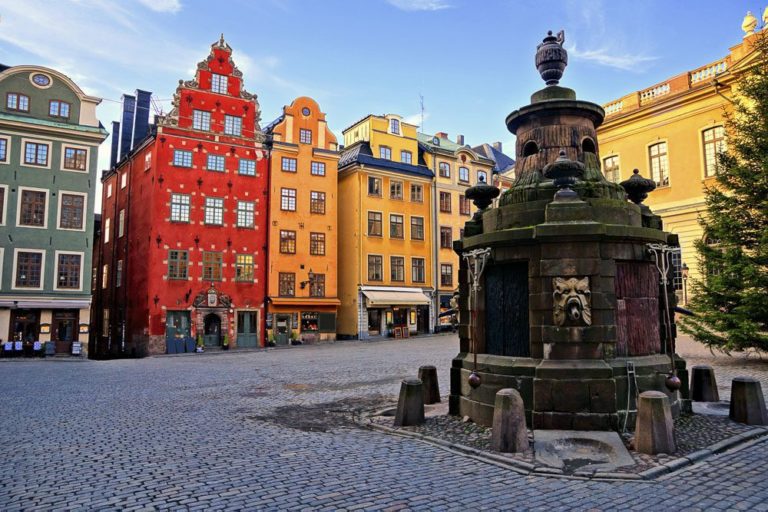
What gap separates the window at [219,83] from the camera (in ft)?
125

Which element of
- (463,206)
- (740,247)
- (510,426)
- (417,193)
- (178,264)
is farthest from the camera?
(463,206)

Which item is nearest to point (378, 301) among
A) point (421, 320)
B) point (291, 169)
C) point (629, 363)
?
point (421, 320)

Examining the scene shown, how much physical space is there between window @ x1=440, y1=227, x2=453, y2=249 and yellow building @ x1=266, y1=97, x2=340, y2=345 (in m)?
9.81

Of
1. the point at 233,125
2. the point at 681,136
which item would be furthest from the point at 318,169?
the point at 681,136

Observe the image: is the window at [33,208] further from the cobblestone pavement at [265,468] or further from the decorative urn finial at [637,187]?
the decorative urn finial at [637,187]

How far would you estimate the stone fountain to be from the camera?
8773 mm

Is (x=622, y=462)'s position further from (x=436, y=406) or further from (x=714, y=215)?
(x=714, y=215)

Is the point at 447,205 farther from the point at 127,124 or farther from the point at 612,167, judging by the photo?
the point at 127,124

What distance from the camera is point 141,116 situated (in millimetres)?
47938

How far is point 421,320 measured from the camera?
4544cm

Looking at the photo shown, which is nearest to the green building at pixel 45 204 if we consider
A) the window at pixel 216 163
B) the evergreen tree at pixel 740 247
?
the window at pixel 216 163

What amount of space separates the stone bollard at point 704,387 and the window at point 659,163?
24.3 m

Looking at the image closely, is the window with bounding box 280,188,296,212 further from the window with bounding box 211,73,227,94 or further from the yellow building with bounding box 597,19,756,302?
the yellow building with bounding box 597,19,756,302

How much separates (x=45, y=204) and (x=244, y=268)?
12.1m
